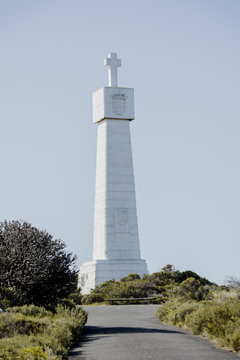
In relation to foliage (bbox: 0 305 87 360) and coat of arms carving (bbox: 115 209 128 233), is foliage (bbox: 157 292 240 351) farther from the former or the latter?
coat of arms carving (bbox: 115 209 128 233)

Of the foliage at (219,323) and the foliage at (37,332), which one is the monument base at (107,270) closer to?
the foliage at (37,332)

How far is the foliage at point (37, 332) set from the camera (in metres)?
13.4

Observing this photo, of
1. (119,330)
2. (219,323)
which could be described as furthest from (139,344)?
(119,330)

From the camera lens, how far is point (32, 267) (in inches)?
922

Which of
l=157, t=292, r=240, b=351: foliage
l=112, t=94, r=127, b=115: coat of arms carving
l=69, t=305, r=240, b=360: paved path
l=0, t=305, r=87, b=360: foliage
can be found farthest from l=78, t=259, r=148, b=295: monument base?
l=157, t=292, r=240, b=351: foliage

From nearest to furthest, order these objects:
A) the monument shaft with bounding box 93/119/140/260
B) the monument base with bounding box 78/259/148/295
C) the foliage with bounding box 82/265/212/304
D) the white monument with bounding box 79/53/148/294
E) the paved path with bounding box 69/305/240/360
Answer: the paved path with bounding box 69/305/240/360, the foliage with bounding box 82/265/212/304, the monument base with bounding box 78/259/148/295, the white monument with bounding box 79/53/148/294, the monument shaft with bounding box 93/119/140/260

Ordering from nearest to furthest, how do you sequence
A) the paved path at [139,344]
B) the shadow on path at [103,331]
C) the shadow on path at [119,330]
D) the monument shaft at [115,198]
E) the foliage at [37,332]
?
the foliage at [37,332] → the paved path at [139,344] → the shadow on path at [103,331] → the shadow on path at [119,330] → the monument shaft at [115,198]

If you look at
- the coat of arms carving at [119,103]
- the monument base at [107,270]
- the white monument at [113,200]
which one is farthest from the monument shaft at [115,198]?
the coat of arms carving at [119,103]

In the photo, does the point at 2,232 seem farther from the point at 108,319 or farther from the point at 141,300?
the point at 141,300

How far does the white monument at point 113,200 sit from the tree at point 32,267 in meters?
22.7

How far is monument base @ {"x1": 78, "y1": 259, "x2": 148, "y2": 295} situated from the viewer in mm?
47156

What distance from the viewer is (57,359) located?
1322cm

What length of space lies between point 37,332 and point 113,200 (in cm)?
3039

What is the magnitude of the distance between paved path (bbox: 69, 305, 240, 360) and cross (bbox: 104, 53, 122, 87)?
29352 millimetres
